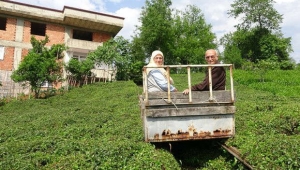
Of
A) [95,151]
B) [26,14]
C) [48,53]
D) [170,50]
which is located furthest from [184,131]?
[170,50]

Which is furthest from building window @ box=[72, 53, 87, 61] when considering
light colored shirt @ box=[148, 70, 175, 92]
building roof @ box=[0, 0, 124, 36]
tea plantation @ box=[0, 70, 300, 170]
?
light colored shirt @ box=[148, 70, 175, 92]

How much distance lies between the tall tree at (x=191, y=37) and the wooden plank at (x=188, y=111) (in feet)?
130

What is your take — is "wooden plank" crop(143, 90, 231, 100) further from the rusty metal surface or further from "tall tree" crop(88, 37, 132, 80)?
"tall tree" crop(88, 37, 132, 80)

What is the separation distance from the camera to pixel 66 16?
27.4 m

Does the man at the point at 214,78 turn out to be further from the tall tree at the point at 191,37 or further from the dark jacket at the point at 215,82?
the tall tree at the point at 191,37

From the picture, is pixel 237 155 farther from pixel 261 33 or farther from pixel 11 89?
pixel 261 33

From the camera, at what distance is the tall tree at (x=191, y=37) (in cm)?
4631

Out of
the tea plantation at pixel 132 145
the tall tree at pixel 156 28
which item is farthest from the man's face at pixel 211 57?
the tall tree at pixel 156 28

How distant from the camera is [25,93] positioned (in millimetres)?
24359

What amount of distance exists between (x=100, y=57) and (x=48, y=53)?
5284 mm

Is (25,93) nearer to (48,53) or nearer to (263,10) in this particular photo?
(48,53)

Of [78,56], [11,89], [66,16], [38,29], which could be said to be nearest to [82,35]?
[78,56]

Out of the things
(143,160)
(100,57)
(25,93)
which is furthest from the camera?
(100,57)

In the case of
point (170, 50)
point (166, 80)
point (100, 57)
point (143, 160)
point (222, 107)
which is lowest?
point (143, 160)
